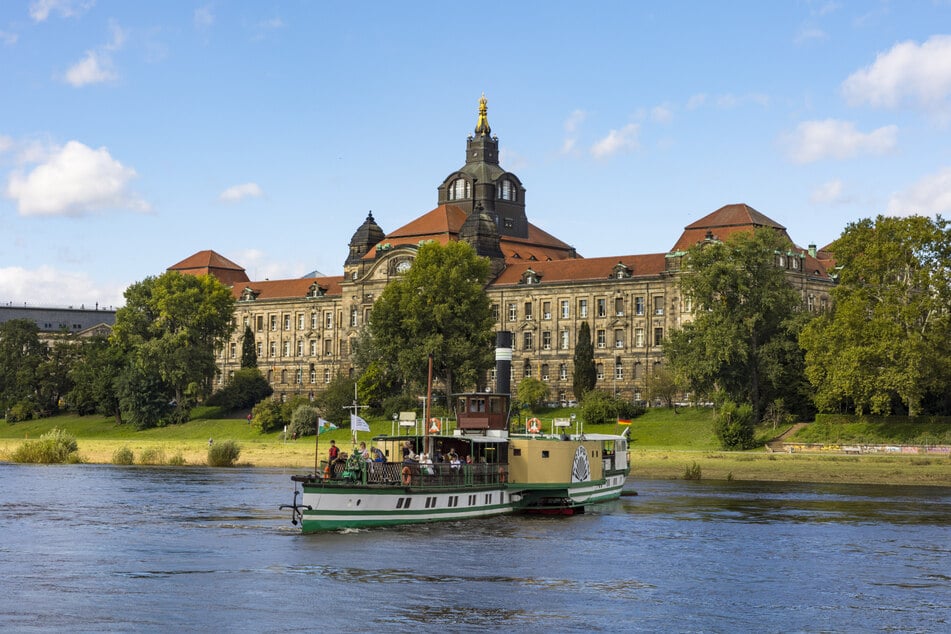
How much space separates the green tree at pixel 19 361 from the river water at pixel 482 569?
101343 millimetres

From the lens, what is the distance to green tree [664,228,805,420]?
4555 inches

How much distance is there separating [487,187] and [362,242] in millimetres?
17671

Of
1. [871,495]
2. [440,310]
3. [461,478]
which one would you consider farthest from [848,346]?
[461,478]

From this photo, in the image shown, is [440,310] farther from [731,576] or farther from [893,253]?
[731,576]

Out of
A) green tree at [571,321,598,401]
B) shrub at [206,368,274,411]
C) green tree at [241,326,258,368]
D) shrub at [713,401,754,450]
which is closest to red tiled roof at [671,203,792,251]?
green tree at [571,321,598,401]

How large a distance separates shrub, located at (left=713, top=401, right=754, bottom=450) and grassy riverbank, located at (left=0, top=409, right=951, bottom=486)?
1350 millimetres

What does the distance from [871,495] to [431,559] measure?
38.5 m

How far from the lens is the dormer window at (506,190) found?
181875mm

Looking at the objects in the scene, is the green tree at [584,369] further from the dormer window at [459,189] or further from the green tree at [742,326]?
the dormer window at [459,189]

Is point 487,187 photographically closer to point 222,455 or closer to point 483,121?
point 483,121

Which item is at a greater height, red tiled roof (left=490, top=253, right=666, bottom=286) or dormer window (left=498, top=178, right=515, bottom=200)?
dormer window (left=498, top=178, right=515, bottom=200)

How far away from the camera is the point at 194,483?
82.9 m

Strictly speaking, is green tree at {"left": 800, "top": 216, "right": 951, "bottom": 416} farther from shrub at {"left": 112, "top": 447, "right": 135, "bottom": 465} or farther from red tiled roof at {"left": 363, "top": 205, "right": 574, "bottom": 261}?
red tiled roof at {"left": 363, "top": 205, "right": 574, "bottom": 261}

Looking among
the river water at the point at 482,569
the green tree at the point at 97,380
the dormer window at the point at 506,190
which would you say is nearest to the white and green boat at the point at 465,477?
the river water at the point at 482,569
